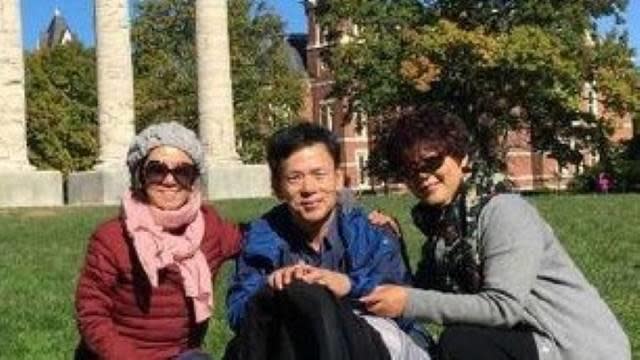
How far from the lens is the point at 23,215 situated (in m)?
31.9

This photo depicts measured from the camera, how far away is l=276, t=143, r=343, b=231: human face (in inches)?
224

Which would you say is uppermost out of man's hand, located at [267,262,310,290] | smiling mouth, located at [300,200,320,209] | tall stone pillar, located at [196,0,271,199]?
tall stone pillar, located at [196,0,271,199]

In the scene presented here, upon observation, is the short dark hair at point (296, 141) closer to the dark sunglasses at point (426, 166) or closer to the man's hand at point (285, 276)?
the dark sunglasses at point (426, 166)

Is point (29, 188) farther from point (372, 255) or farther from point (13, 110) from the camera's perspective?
point (372, 255)

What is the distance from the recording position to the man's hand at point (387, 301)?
5.47 m

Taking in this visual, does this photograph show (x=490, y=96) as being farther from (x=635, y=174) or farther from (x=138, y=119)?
(x=138, y=119)

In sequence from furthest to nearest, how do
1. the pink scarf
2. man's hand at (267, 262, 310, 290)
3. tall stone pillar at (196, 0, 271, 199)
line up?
tall stone pillar at (196, 0, 271, 199) → the pink scarf → man's hand at (267, 262, 310, 290)

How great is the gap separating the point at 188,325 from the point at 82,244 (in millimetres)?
15092

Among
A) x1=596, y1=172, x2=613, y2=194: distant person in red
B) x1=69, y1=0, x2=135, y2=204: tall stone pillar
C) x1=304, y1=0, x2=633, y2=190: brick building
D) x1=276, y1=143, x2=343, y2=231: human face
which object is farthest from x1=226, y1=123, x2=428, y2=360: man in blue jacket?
x1=304, y1=0, x2=633, y2=190: brick building

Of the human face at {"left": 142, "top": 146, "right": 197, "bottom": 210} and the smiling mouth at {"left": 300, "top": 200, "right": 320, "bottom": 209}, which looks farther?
the human face at {"left": 142, "top": 146, "right": 197, "bottom": 210}

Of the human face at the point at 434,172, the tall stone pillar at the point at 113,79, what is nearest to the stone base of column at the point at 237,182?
the tall stone pillar at the point at 113,79

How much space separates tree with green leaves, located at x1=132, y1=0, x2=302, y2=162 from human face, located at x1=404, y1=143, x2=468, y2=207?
213 ft

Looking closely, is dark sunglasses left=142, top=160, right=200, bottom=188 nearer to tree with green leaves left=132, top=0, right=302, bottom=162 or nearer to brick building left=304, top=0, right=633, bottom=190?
tree with green leaves left=132, top=0, right=302, bottom=162

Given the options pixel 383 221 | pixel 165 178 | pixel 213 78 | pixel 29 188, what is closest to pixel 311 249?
pixel 383 221
